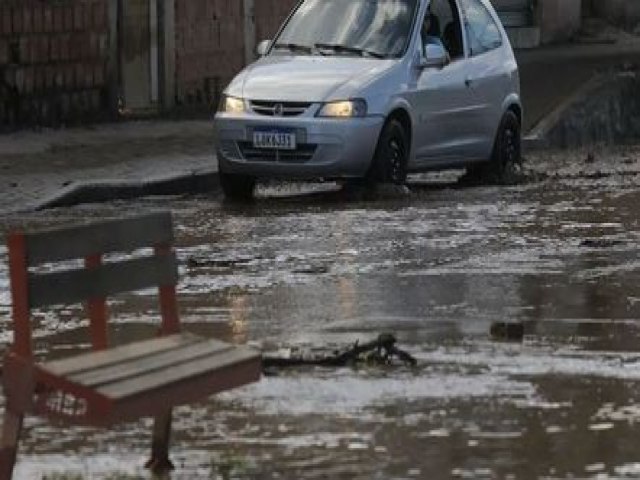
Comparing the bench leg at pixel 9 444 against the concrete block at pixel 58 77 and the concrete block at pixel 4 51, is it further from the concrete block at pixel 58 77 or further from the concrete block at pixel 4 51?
the concrete block at pixel 58 77

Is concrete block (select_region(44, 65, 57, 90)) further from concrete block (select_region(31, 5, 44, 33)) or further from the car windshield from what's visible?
the car windshield

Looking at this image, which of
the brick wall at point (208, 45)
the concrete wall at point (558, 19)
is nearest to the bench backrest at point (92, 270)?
the brick wall at point (208, 45)

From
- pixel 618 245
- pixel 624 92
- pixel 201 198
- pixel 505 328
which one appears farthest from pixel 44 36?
pixel 505 328

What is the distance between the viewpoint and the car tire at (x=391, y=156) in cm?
1725

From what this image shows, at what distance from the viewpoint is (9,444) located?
6867 mm

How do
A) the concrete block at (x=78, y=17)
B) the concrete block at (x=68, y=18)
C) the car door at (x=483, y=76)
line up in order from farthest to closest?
the concrete block at (x=78, y=17) < the concrete block at (x=68, y=18) < the car door at (x=483, y=76)

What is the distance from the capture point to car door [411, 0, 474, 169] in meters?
18.0

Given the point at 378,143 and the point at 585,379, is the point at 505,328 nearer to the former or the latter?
the point at 585,379

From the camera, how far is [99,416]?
258 inches

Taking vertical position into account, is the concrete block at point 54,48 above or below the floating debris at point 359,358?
above

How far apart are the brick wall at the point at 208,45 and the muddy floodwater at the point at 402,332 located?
22.5 feet

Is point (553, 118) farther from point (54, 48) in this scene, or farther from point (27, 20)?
point (27, 20)

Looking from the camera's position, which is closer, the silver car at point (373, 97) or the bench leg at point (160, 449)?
the bench leg at point (160, 449)

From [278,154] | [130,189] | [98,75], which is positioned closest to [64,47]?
[98,75]
